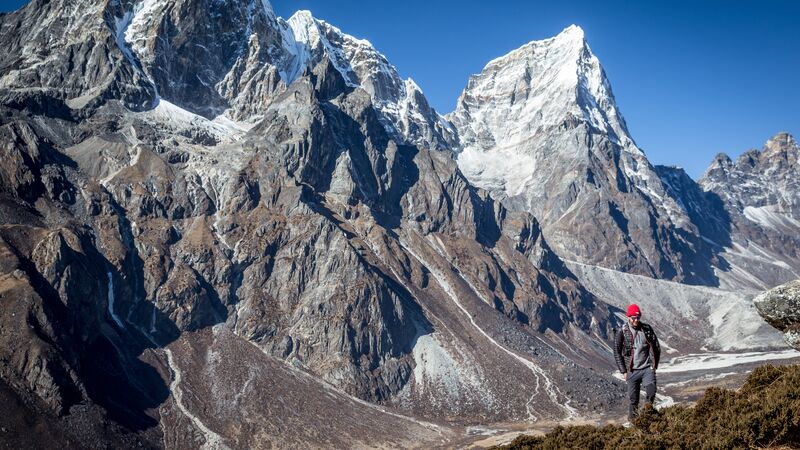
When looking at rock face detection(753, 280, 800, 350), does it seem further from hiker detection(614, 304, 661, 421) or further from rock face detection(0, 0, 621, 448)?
rock face detection(0, 0, 621, 448)

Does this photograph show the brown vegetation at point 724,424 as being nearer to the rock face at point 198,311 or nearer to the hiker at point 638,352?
the hiker at point 638,352

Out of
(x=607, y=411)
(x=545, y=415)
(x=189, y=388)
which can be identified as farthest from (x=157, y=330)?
(x=607, y=411)

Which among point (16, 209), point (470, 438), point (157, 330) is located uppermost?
point (16, 209)

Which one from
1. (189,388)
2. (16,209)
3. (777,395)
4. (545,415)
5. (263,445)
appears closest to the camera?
(777,395)

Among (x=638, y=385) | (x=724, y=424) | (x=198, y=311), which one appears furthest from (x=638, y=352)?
(x=198, y=311)

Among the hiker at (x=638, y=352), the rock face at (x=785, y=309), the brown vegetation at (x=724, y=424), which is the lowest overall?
the brown vegetation at (x=724, y=424)

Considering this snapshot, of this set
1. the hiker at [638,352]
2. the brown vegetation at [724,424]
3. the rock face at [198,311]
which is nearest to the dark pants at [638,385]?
→ the hiker at [638,352]

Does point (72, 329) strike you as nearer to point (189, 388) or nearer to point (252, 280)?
point (189, 388)
